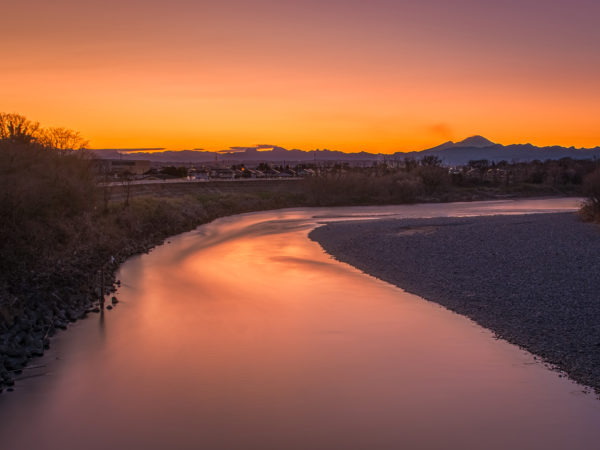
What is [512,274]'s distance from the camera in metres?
17.7

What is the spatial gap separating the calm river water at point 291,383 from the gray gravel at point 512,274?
649mm

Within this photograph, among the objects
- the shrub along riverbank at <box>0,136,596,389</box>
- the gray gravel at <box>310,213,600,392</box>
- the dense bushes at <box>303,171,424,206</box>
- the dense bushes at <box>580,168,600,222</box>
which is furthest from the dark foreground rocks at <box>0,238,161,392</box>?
the dense bushes at <box>303,171,424,206</box>

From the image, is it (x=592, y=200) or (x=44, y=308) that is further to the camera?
(x=592, y=200)

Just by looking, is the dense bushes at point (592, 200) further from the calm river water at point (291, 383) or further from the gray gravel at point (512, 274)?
the calm river water at point (291, 383)

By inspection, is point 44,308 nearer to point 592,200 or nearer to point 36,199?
point 36,199

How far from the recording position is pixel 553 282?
1623 cm

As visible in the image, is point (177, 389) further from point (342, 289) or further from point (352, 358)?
point (342, 289)

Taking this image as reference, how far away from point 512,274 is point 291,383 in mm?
9745

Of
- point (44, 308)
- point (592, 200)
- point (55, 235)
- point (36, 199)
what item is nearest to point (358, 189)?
point (592, 200)

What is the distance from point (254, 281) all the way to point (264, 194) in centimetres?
4134

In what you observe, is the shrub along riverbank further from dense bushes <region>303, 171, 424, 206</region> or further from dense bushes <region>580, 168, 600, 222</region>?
dense bushes <region>580, 168, 600, 222</region>

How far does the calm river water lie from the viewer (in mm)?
→ 8859

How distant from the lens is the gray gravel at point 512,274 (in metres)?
11.9

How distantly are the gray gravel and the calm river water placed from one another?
649 millimetres
